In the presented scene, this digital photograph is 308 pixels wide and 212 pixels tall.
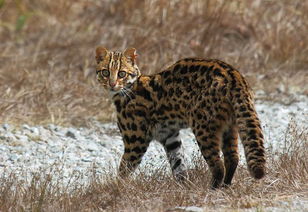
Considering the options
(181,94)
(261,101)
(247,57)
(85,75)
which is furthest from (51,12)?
(181,94)

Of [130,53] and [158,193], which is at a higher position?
[130,53]

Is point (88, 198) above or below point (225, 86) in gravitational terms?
below

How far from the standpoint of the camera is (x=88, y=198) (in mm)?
6109

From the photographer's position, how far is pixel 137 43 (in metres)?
10.9

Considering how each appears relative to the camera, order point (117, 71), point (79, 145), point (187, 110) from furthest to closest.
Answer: point (79, 145) → point (117, 71) → point (187, 110)

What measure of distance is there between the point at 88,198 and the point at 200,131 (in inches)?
41.1

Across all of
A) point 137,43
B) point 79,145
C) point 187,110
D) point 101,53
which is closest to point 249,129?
point 187,110

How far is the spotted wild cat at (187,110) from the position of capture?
19.7 feet

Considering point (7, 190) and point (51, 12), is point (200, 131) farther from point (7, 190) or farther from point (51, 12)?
point (51, 12)

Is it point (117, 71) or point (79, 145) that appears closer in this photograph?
point (117, 71)

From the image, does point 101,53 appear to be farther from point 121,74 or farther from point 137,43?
point 137,43

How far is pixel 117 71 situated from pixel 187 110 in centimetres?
81

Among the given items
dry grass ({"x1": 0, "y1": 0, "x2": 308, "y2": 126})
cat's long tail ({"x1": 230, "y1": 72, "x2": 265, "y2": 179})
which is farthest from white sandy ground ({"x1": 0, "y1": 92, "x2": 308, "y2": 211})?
cat's long tail ({"x1": 230, "y1": 72, "x2": 265, "y2": 179})

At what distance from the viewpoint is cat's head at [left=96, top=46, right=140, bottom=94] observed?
22.7 feet
